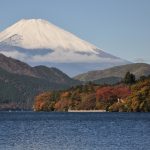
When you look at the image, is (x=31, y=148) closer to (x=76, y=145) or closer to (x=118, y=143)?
(x=76, y=145)

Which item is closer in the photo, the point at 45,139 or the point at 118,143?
the point at 118,143

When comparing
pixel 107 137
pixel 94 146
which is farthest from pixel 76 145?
pixel 107 137

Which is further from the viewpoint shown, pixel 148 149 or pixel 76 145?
pixel 76 145

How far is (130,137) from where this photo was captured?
339ft

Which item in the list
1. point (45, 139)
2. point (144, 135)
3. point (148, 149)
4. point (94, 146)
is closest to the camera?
point (148, 149)

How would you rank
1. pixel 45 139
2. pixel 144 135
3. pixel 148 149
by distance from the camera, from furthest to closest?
pixel 144 135, pixel 45 139, pixel 148 149

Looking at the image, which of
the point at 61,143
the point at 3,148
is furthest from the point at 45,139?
the point at 3,148

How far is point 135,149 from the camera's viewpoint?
3253 inches

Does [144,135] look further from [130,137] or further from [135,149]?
[135,149]

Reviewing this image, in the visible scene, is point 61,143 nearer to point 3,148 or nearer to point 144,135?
point 3,148

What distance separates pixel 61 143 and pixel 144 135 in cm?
2068

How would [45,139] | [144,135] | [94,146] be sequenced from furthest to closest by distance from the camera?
1. [144,135]
2. [45,139]
3. [94,146]

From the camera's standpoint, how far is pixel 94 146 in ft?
285

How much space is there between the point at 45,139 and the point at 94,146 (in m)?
13.3
